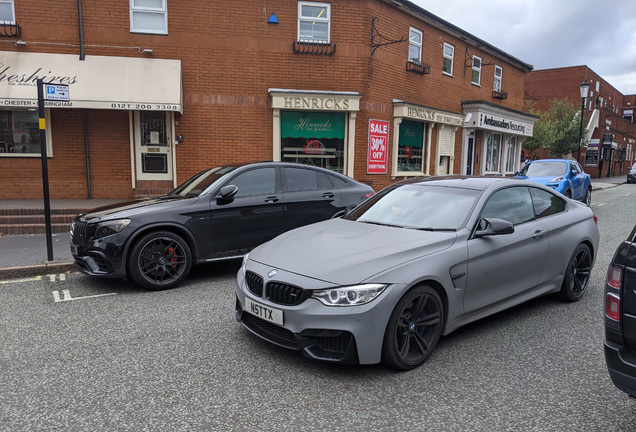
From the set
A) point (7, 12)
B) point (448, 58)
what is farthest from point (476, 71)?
point (7, 12)

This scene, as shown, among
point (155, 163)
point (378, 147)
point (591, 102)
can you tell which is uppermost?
point (591, 102)

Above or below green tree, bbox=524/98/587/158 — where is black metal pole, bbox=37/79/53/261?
below

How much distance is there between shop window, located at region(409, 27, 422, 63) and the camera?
15.0 m

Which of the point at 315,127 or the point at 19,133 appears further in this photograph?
the point at 315,127

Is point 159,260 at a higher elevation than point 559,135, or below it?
below

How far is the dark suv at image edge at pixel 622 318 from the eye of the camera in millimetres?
2363

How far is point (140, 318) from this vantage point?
4.51 meters

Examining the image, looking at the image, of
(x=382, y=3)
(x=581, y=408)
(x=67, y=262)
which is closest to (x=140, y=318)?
(x=67, y=262)

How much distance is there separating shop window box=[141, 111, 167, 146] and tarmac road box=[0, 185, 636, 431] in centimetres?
769

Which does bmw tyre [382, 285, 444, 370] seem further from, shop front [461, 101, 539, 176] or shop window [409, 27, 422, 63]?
shop front [461, 101, 539, 176]

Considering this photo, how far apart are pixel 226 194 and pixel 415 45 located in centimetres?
1199

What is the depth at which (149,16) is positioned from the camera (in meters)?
11.5

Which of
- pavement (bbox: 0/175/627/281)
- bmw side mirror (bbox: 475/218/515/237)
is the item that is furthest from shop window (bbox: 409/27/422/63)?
bmw side mirror (bbox: 475/218/515/237)

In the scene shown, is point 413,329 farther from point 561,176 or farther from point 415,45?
point 415,45
